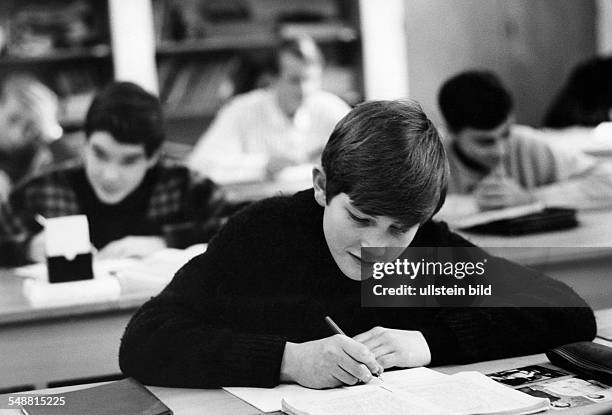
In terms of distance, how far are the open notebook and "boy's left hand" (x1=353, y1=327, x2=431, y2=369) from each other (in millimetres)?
29

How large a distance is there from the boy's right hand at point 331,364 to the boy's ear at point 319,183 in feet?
0.87

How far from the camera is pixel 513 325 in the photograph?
1.61m

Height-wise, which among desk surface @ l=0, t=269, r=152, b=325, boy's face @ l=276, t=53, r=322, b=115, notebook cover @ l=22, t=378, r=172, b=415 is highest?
boy's face @ l=276, t=53, r=322, b=115

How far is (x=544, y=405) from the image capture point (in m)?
1.30

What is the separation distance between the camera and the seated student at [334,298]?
57.6 inches

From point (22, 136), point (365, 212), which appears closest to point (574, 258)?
point (365, 212)

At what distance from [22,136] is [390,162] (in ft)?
9.82

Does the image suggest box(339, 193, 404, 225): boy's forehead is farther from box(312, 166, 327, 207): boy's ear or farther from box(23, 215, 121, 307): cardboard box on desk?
box(23, 215, 121, 307): cardboard box on desk

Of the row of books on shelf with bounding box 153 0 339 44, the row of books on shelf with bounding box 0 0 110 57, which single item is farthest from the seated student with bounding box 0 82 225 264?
the row of books on shelf with bounding box 153 0 339 44

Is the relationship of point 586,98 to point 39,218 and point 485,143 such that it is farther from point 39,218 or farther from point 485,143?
point 39,218

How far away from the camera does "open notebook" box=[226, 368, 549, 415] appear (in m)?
1.29

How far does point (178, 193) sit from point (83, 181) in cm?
29

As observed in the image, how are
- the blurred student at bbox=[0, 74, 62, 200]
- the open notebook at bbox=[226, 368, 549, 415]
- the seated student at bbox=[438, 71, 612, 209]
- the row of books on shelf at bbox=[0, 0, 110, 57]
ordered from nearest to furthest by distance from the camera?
the open notebook at bbox=[226, 368, 549, 415], the seated student at bbox=[438, 71, 612, 209], the blurred student at bbox=[0, 74, 62, 200], the row of books on shelf at bbox=[0, 0, 110, 57]

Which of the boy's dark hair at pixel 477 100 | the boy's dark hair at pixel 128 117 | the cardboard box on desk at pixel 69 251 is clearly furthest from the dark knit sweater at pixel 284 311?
the boy's dark hair at pixel 477 100
